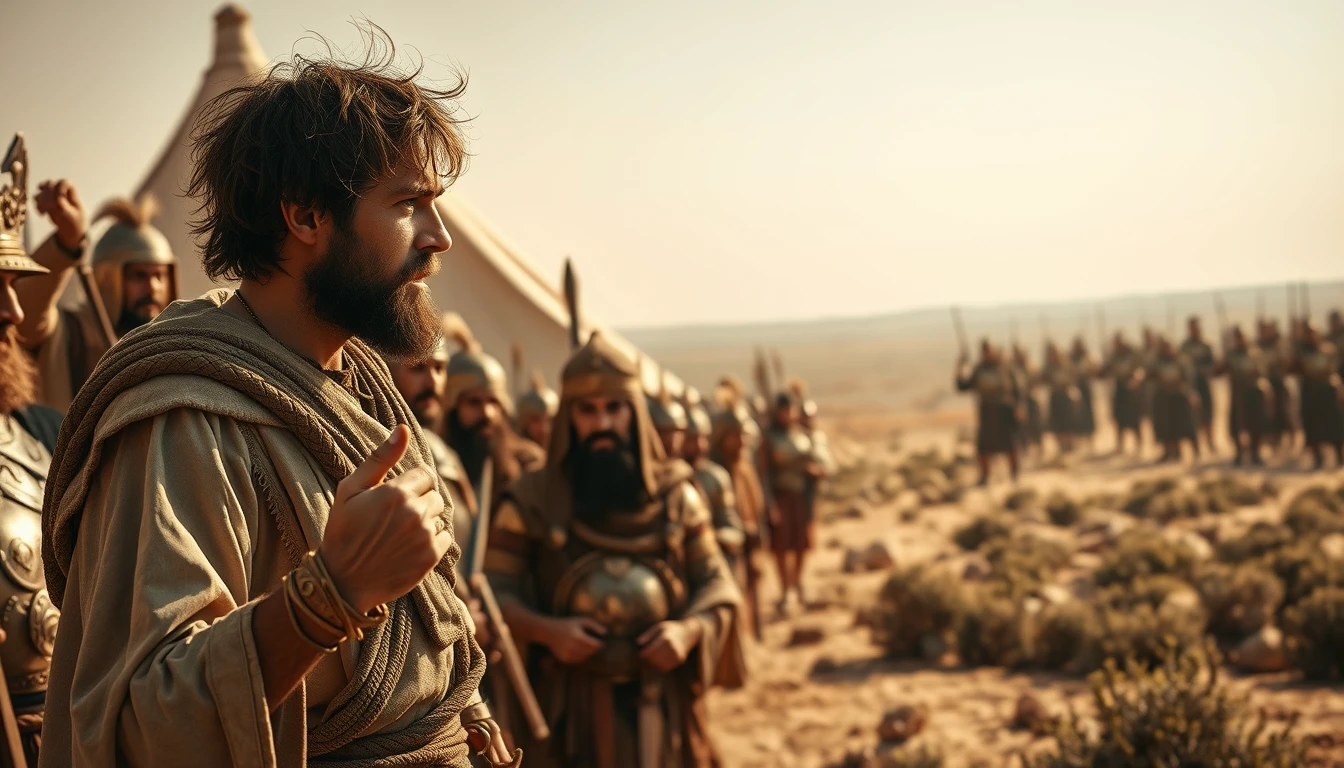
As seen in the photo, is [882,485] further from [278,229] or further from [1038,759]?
[278,229]

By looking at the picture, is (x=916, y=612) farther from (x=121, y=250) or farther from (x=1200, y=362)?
(x=1200, y=362)

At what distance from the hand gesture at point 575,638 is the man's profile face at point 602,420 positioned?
0.69 meters

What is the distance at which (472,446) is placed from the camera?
678 cm

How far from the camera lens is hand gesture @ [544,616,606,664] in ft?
15.0

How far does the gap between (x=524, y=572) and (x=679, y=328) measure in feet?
618

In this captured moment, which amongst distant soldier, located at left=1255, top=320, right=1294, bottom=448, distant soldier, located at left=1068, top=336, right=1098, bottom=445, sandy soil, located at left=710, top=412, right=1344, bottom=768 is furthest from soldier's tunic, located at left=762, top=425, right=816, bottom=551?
distant soldier, located at left=1068, top=336, right=1098, bottom=445

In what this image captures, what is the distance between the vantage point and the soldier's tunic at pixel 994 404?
822 inches

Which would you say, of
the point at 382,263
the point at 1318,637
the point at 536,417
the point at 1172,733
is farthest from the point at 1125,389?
the point at 382,263

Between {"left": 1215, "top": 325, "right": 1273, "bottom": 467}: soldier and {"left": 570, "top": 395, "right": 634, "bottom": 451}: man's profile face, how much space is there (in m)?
20.2

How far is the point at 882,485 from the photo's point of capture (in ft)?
82.6

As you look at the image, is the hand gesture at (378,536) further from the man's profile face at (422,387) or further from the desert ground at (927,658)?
the desert ground at (927,658)

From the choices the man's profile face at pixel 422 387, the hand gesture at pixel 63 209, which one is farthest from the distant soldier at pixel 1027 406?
the hand gesture at pixel 63 209

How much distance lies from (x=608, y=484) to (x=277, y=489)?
302 centimetres

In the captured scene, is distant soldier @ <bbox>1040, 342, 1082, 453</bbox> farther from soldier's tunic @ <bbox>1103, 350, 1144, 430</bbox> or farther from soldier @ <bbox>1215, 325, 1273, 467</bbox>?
soldier @ <bbox>1215, 325, 1273, 467</bbox>
